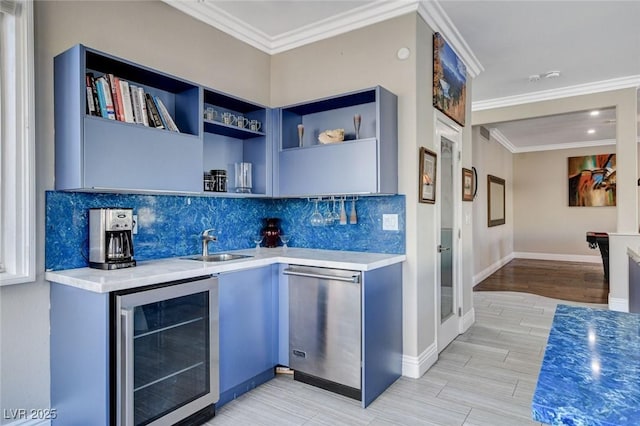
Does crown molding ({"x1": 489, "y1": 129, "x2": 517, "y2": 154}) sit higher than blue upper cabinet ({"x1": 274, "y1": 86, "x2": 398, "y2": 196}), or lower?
higher

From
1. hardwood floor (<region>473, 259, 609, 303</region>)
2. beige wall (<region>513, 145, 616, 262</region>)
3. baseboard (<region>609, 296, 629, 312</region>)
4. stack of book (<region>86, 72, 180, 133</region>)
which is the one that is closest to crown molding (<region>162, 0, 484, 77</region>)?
stack of book (<region>86, 72, 180, 133</region>)

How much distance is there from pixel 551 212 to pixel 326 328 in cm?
884

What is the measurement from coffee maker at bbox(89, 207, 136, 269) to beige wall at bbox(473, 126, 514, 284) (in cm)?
538

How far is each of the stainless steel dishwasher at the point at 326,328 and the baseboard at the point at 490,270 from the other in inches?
173

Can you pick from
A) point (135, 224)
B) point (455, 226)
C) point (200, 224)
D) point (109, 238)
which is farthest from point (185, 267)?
point (455, 226)

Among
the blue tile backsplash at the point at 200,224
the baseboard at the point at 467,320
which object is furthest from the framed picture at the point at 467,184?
the blue tile backsplash at the point at 200,224

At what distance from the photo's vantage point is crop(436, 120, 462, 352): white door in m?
3.37

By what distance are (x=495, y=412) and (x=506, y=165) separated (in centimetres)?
783

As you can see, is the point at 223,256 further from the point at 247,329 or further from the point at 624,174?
the point at 624,174

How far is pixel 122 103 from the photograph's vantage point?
7.27ft

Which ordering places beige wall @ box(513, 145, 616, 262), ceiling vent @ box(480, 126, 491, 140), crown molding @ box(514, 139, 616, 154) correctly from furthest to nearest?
1. beige wall @ box(513, 145, 616, 262)
2. crown molding @ box(514, 139, 616, 154)
3. ceiling vent @ box(480, 126, 491, 140)

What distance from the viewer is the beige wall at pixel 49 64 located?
1.96 meters

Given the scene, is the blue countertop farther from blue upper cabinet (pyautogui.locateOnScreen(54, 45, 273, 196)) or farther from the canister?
the canister

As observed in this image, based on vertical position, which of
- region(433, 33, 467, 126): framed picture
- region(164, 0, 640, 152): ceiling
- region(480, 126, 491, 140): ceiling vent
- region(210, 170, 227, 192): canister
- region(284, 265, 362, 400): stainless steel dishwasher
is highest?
region(164, 0, 640, 152): ceiling
